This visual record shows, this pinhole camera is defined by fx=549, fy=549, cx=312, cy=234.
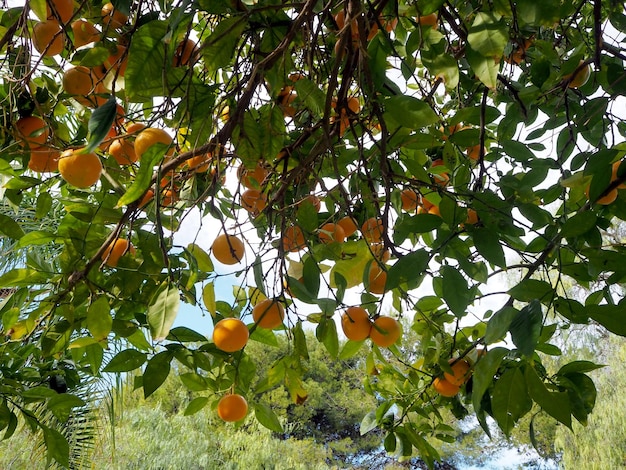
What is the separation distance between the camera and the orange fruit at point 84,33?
2.47 ft

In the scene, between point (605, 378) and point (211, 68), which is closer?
point (211, 68)

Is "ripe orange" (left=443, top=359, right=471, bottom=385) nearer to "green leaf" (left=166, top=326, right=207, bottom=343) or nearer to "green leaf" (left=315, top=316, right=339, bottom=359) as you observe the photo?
"green leaf" (left=315, top=316, right=339, bottom=359)

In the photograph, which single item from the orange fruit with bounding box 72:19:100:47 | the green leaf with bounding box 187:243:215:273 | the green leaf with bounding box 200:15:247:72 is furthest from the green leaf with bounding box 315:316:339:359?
the orange fruit with bounding box 72:19:100:47

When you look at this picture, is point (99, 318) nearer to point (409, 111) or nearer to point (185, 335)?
point (185, 335)

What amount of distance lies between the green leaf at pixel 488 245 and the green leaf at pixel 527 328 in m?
0.16

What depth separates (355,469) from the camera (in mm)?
10844

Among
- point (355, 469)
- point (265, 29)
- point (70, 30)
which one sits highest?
point (70, 30)

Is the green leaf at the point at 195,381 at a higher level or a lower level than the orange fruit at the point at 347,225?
lower

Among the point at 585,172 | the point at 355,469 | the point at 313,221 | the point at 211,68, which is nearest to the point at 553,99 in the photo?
the point at 585,172

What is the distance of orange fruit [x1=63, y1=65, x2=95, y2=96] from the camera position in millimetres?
757

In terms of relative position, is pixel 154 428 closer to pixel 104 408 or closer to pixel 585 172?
pixel 104 408

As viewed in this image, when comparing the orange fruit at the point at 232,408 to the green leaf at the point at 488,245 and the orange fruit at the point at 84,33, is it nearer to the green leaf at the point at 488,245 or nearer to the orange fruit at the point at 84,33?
the green leaf at the point at 488,245

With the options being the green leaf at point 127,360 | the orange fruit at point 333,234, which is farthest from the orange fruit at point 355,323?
the green leaf at point 127,360

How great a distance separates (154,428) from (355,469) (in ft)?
18.9
